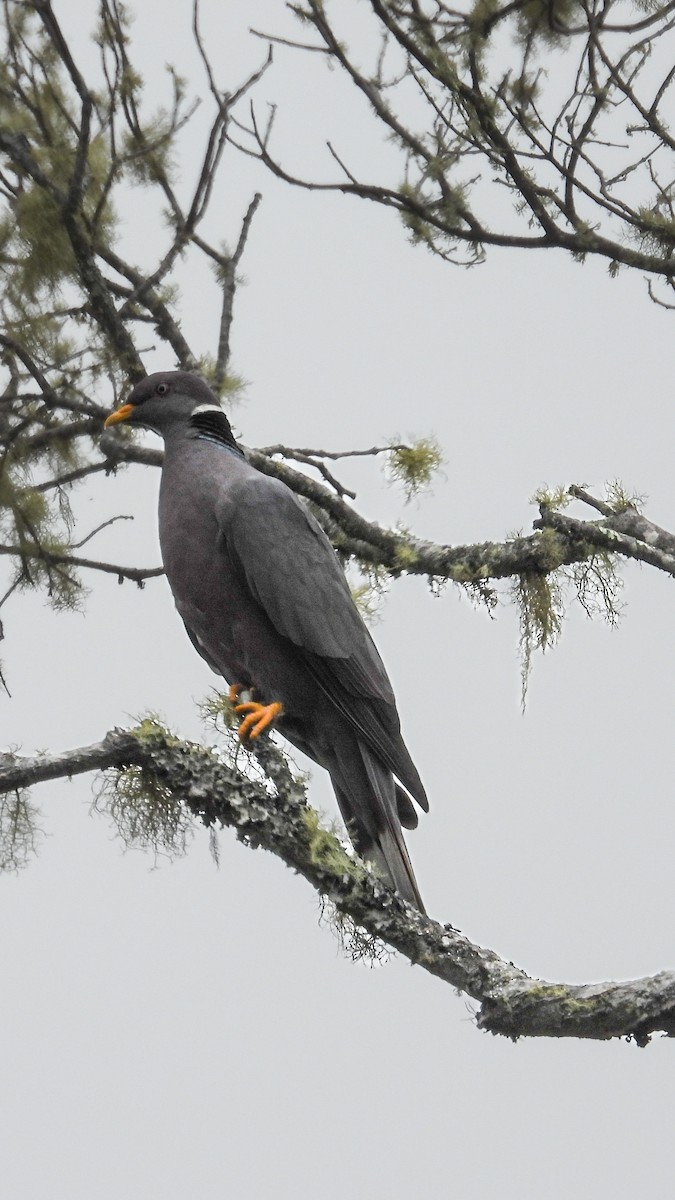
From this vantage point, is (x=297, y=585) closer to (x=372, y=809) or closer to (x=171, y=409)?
(x=372, y=809)

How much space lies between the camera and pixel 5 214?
3992mm

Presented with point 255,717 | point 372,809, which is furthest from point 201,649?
point 372,809

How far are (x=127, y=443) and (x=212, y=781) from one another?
1687 millimetres

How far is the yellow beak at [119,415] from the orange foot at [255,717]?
3.25ft

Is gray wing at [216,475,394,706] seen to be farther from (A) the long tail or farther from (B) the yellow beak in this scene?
(B) the yellow beak

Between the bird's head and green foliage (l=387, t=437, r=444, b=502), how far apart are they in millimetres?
511

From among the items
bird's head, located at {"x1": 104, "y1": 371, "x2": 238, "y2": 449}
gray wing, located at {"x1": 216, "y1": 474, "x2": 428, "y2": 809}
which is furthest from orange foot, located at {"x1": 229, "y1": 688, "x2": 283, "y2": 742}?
bird's head, located at {"x1": 104, "y1": 371, "x2": 238, "y2": 449}

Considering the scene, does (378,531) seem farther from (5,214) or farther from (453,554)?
(5,214)

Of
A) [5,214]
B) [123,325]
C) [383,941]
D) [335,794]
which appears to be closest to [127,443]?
[123,325]

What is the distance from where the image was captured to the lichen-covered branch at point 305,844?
2.84 meters

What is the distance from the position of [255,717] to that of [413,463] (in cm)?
114

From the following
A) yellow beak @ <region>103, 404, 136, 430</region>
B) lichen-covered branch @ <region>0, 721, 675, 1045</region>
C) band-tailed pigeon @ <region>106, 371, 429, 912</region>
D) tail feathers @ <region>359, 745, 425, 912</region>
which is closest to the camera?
lichen-covered branch @ <region>0, 721, 675, 1045</region>

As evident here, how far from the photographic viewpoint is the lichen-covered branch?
2.84m

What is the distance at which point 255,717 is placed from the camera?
11.9 feet
